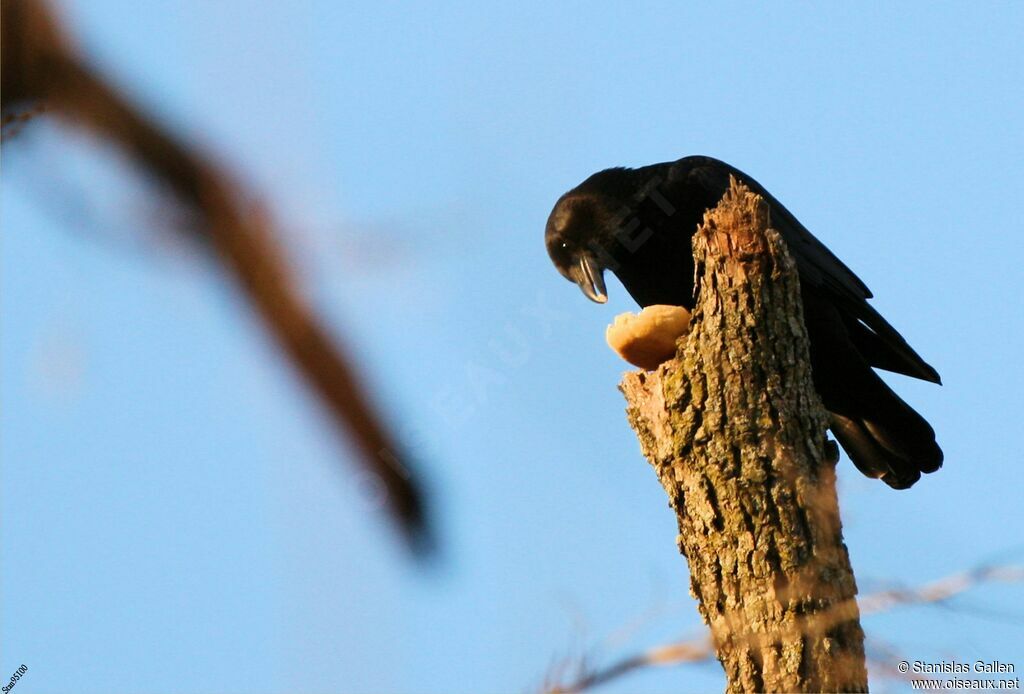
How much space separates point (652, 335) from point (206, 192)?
235 cm

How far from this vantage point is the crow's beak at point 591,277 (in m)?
4.97

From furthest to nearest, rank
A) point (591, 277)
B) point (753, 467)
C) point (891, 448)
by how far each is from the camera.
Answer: point (591, 277) → point (891, 448) → point (753, 467)

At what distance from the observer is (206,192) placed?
958 mm

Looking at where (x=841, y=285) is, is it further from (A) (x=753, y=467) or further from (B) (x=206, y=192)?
(B) (x=206, y=192)

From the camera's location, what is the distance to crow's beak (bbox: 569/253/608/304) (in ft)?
16.3

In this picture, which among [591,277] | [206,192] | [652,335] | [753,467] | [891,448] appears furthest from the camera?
[591,277]

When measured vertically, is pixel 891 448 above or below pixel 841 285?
below

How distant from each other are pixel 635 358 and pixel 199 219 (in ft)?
7.97

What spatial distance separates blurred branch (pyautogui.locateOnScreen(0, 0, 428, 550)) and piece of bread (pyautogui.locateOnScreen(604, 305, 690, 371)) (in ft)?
7.32

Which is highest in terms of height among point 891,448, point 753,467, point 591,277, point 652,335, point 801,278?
point 591,277

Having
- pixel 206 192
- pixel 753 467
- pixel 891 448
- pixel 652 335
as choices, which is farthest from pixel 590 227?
pixel 206 192

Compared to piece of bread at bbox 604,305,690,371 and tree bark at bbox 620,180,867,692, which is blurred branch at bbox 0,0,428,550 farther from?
piece of bread at bbox 604,305,690,371

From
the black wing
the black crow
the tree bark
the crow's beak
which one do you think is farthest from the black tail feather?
the tree bark

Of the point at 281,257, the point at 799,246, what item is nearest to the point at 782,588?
the point at 281,257
